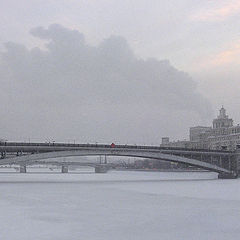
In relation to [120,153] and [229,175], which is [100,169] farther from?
[120,153]

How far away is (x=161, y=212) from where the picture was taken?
24453 millimetres

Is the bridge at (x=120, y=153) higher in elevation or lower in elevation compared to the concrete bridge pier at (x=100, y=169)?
higher

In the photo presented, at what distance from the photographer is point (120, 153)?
244ft

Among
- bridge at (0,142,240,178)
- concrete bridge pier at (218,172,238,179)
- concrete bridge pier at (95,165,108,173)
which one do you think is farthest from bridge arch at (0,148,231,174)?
concrete bridge pier at (95,165,108,173)

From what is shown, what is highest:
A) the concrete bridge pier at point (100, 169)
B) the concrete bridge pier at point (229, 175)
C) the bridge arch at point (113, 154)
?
the bridge arch at point (113, 154)

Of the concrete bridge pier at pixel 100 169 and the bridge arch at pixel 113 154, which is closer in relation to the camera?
the bridge arch at pixel 113 154

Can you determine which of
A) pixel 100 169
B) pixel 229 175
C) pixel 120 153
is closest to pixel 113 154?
pixel 120 153

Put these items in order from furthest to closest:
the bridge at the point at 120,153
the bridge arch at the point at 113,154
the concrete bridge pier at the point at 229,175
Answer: the concrete bridge pier at the point at 229,175, the bridge arch at the point at 113,154, the bridge at the point at 120,153

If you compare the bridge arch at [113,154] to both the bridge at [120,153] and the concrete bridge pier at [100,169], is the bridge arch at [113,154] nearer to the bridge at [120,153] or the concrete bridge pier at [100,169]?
the bridge at [120,153]

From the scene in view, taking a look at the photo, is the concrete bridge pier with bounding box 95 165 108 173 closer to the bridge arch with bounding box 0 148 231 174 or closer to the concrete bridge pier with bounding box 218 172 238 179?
the concrete bridge pier with bounding box 218 172 238 179

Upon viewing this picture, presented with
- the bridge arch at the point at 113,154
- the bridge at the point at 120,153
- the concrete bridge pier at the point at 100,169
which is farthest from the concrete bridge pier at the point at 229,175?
the concrete bridge pier at the point at 100,169

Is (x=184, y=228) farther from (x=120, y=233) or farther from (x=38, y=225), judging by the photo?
(x=38, y=225)

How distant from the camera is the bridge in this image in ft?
222

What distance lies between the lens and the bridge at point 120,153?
6769 centimetres
